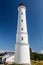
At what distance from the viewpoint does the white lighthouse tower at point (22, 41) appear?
1002 inches

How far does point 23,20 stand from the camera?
28.3 m

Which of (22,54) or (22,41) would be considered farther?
(22,41)

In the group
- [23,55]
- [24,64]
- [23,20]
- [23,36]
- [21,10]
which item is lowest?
[24,64]

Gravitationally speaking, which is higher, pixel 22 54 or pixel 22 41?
pixel 22 41

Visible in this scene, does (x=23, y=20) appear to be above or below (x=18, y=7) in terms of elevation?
below

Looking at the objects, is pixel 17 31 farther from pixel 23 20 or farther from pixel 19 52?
pixel 19 52

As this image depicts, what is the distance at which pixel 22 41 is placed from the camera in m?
26.7

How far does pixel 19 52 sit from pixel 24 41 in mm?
2490

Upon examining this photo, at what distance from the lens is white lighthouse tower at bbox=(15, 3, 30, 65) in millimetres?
25453

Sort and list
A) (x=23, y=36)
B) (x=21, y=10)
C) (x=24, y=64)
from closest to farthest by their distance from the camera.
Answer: (x=24, y=64), (x=23, y=36), (x=21, y=10)

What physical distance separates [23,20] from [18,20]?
1099mm

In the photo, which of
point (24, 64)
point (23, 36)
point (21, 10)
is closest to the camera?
point (24, 64)

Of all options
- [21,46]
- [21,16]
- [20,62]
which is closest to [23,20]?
[21,16]

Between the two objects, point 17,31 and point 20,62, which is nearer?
point 20,62
